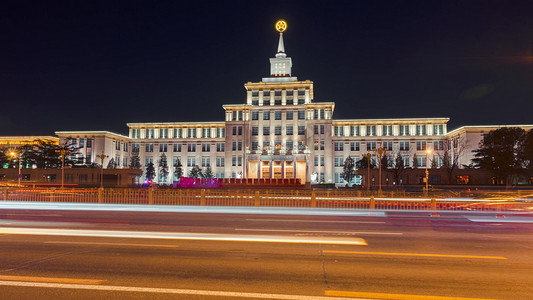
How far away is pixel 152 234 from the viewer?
42.4 ft

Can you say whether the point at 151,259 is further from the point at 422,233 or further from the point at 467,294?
the point at 422,233

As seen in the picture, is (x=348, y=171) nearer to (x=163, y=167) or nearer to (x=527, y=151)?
(x=527, y=151)

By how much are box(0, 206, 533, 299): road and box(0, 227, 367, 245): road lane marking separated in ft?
0.11

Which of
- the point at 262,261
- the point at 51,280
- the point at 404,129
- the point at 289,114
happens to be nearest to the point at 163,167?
the point at 289,114

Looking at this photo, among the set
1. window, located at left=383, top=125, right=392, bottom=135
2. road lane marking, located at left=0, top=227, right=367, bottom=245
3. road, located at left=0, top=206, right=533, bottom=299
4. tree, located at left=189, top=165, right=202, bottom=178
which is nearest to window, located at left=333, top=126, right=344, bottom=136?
window, located at left=383, top=125, right=392, bottom=135

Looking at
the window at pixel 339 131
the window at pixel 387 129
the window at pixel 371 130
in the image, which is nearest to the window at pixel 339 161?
the window at pixel 339 131

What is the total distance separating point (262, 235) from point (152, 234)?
385 centimetres

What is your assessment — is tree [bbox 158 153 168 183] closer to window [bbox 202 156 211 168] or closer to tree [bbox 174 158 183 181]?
tree [bbox 174 158 183 181]

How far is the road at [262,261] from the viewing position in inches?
267

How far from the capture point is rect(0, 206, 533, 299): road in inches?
267

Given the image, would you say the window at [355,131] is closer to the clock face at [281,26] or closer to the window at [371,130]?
the window at [371,130]

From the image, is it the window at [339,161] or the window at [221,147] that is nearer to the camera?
the window at [339,161]

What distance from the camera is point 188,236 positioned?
41.1 feet

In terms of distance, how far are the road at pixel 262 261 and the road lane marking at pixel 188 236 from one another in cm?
3
